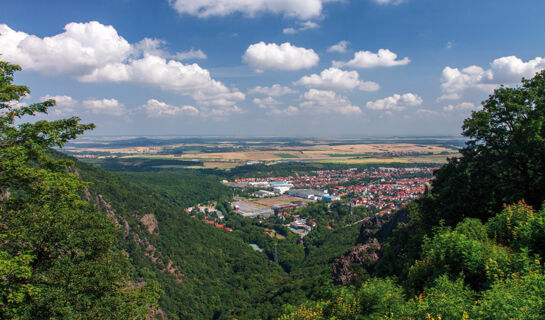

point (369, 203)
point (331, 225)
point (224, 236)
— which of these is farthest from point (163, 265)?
point (369, 203)

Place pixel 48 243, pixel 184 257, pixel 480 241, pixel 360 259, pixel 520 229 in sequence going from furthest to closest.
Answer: pixel 184 257, pixel 360 259, pixel 480 241, pixel 520 229, pixel 48 243

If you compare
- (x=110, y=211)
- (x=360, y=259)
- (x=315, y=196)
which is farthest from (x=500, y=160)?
(x=315, y=196)

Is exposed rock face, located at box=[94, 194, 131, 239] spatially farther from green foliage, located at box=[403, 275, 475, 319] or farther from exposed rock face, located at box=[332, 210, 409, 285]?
green foliage, located at box=[403, 275, 475, 319]

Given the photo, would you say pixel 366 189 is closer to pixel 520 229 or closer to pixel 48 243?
pixel 520 229

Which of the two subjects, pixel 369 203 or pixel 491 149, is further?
pixel 369 203

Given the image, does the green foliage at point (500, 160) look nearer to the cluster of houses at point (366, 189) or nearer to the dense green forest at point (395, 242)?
the dense green forest at point (395, 242)

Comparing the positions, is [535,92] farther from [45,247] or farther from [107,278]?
[45,247]

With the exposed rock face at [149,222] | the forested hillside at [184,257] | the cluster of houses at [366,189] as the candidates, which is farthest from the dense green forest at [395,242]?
the cluster of houses at [366,189]
